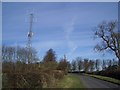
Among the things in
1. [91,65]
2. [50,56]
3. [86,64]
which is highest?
[50,56]

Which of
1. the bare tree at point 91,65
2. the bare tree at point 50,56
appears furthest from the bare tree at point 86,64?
the bare tree at point 50,56

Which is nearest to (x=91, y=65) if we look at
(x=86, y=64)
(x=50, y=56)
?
(x=86, y=64)

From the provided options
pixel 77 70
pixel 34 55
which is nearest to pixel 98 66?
pixel 77 70

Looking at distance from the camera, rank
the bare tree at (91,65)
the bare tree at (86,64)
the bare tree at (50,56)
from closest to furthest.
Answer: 1. the bare tree at (50,56)
2. the bare tree at (86,64)
3. the bare tree at (91,65)

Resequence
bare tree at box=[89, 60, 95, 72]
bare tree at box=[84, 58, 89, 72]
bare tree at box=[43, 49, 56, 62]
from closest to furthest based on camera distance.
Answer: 1. bare tree at box=[43, 49, 56, 62]
2. bare tree at box=[84, 58, 89, 72]
3. bare tree at box=[89, 60, 95, 72]

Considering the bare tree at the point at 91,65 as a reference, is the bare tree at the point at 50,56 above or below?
above

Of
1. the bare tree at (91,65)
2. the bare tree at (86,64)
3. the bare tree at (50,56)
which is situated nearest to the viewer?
the bare tree at (50,56)

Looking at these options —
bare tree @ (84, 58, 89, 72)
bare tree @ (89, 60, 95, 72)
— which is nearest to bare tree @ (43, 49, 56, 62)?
bare tree @ (84, 58, 89, 72)

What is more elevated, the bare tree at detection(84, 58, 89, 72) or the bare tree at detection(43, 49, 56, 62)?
the bare tree at detection(43, 49, 56, 62)

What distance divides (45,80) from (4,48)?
16746mm

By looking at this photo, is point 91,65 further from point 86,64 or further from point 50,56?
point 50,56

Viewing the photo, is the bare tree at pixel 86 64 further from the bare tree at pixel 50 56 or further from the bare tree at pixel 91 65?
the bare tree at pixel 50 56

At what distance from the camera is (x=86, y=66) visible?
10125 centimetres

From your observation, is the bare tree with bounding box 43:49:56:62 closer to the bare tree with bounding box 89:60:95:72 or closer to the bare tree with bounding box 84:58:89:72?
the bare tree with bounding box 84:58:89:72
